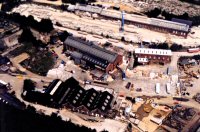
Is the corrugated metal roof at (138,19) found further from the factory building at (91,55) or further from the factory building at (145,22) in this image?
the factory building at (91,55)

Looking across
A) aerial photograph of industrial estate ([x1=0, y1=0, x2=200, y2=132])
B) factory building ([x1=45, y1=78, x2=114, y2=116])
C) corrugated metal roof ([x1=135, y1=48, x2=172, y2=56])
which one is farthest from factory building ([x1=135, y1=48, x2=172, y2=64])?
factory building ([x1=45, y1=78, x2=114, y2=116])

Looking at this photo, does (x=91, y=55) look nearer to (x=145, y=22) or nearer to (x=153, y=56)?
(x=153, y=56)

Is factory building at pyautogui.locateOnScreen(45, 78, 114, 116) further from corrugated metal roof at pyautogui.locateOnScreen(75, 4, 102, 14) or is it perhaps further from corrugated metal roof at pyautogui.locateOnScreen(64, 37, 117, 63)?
corrugated metal roof at pyautogui.locateOnScreen(75, 4, 102, 14)

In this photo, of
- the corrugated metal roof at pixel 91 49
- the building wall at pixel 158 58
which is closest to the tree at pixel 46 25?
the corrugated metal roof at pixel 91 49

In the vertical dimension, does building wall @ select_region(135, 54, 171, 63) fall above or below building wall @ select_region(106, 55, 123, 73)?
above

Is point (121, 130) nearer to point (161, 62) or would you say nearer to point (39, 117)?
point (39, 117)

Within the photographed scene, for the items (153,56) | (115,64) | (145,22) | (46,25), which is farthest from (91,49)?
(145,22)
